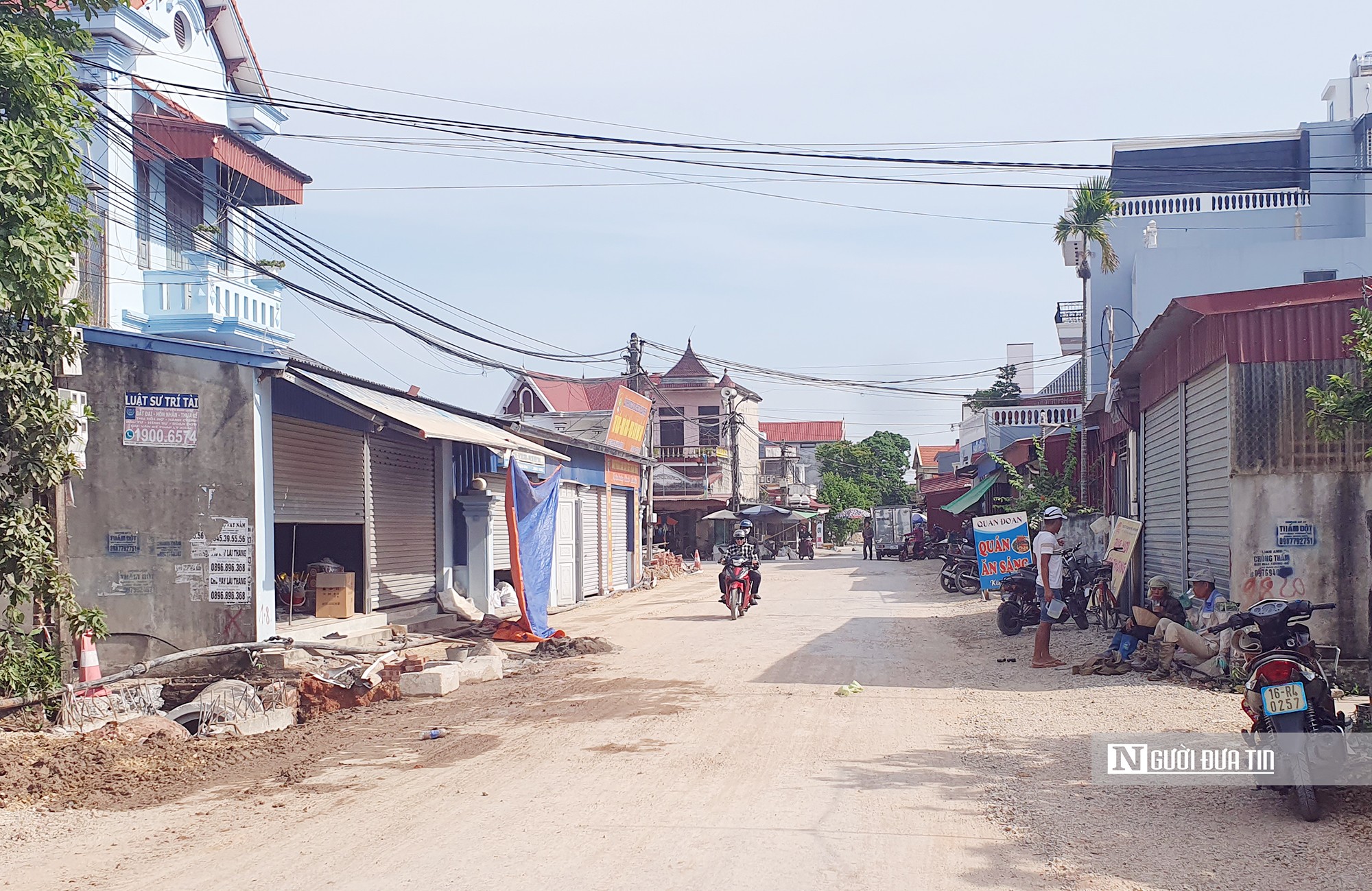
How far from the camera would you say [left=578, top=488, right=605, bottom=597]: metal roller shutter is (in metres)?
24.5

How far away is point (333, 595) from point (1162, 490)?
10.8 m

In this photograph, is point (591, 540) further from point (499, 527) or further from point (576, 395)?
point (576, 395)

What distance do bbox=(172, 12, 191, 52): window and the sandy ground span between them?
13758mm

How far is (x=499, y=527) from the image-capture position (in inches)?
787

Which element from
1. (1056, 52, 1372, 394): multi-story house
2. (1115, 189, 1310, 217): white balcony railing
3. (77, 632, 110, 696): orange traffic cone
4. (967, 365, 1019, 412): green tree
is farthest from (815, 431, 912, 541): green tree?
(77, 632, 110, 696): orange traffic cone

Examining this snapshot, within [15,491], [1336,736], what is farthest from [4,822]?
[1336,736]

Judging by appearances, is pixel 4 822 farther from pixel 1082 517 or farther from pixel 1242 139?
pixel 1242 139

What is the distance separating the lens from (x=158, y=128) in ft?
56.6

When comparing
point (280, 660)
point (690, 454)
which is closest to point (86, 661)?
point (280, 660)

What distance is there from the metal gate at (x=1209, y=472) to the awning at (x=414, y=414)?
8.54 meters

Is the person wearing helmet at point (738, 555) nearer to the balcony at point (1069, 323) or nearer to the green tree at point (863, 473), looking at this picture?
the balcony at point (1069, 323)

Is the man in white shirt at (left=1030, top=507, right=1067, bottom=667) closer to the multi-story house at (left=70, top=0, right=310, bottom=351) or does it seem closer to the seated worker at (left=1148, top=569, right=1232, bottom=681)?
the seated worker at (left=1148, top=569, right=1232, bottom=681)

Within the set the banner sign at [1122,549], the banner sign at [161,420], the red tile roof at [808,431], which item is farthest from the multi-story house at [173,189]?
the red tile roof at [808,431]

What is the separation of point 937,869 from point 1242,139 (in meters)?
36.5
